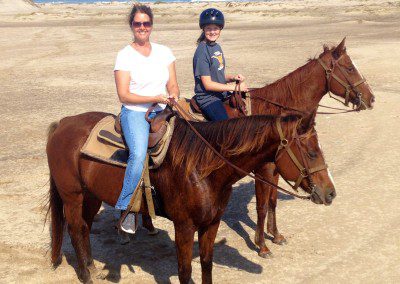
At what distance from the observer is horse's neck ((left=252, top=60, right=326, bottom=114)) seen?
22.9 feet

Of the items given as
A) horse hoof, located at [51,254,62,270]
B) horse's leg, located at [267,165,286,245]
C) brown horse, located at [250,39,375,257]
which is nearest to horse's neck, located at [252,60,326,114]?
brown horse, located at [250,39,375,257]

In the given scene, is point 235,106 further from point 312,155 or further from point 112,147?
point 312,155

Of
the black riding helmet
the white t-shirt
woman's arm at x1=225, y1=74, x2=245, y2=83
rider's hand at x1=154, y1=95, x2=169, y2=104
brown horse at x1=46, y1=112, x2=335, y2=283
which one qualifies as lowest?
brown horse at x1=46, y1=112, x2=335, y2=283

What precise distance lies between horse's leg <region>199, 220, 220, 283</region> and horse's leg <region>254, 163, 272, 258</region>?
4.99 ft

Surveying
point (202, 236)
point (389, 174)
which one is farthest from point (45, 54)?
point (202, 236)

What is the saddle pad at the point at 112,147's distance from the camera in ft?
16.5

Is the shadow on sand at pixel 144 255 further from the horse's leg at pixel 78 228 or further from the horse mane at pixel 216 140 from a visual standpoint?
the horse mane at pixel 216 140

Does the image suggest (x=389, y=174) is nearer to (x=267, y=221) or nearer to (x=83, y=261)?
(x=267, y=221)

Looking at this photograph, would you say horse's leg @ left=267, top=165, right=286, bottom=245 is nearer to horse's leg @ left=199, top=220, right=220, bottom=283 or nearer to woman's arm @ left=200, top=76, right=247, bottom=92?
woman's arm @ left=200, top=76, right=247, bottom=92

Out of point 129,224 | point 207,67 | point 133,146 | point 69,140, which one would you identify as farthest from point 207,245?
point 207,67

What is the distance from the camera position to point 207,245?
17.1 feet

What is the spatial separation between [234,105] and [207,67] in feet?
2.26

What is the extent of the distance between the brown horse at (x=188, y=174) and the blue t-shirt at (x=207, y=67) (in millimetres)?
1450

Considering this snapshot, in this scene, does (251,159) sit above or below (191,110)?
above
